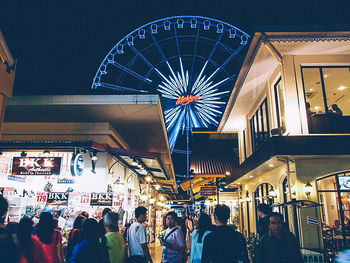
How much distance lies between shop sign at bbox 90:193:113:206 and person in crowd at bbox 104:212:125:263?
4906 millimetres

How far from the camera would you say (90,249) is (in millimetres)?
3473

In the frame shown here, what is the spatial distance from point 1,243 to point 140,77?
1477cm

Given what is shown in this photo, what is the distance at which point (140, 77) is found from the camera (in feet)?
54.9

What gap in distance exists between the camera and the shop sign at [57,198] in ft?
29.6

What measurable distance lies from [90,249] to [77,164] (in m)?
5.50

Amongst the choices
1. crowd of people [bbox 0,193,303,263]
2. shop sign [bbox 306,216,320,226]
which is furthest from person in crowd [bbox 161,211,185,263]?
shop sign [bbox 306,216,320,226]

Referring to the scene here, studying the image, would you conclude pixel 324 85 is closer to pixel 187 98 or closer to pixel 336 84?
pixel 336 84

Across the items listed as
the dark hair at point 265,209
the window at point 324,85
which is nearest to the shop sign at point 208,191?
the window at point 324,85

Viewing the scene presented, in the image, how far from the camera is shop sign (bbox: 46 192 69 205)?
903 centimetres

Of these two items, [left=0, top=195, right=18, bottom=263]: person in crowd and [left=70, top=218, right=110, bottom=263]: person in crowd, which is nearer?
[left=0, top=195, right=18, bottom=263]: person in crowd

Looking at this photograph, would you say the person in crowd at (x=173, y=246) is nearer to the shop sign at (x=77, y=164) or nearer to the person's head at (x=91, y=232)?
the person's head at (x=91, y=232)

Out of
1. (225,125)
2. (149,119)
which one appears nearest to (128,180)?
(149,119)

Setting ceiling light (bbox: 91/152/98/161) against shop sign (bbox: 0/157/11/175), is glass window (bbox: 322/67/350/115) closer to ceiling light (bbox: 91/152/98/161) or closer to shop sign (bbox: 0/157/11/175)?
ceiling light (bbox: 91/152/98/161)

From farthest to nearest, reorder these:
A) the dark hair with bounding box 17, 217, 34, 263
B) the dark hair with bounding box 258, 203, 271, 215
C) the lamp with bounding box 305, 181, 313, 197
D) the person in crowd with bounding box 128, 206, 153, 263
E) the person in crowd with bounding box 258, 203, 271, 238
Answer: the lamp with bounding box 305, 181, 313, 197
the dark hair with bounding box 258, 203, 271, 215
the person in crowd with bounding box 258, 203, 271, 238
the person in crowd with bounding box 128, 206, 153, 263
the dark hair with bounding box 17, 217, 34, 263
